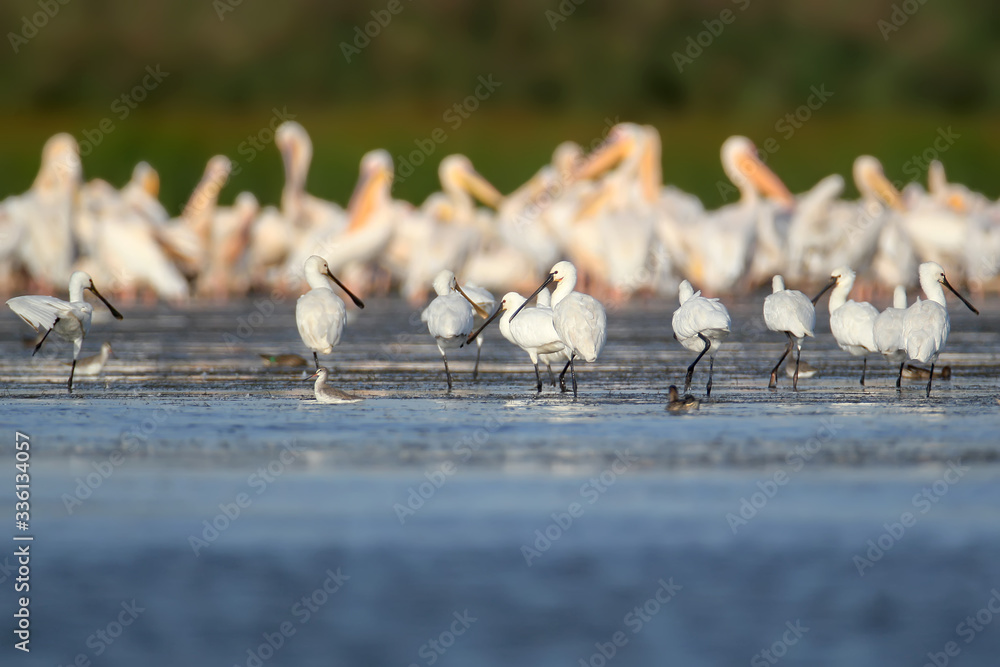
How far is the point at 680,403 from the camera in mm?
9609

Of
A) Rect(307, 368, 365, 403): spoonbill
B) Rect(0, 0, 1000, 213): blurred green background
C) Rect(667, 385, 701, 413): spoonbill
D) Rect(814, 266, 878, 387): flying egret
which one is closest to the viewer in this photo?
Rect(667, 385, 701, 413): spoonbill

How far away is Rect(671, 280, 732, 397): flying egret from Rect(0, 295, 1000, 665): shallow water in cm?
29

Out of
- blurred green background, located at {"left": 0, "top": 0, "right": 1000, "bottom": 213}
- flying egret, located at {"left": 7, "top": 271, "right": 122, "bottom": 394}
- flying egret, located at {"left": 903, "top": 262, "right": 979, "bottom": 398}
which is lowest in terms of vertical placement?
flying egret, located at {"left": 7, "top": 271, "right": 122, "bottom": 394}

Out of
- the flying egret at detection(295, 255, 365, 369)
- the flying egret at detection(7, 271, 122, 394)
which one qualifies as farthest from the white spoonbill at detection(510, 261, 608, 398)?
the flying egret at detection(7, 271, 122, 394)

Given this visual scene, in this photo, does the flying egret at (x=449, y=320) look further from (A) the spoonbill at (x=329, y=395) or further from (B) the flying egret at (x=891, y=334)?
(B) the flying egret at (x=891, y=334)

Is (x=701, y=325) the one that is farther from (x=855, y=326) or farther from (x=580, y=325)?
(x=855, y=326)

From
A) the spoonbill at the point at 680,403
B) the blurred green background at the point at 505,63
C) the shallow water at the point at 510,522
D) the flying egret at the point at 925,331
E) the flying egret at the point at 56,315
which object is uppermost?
the blurred green background at the point at 505,63

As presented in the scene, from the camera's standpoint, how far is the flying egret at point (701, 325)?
1067 cm

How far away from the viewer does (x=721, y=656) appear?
16.5 ft

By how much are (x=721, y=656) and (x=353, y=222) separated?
783 inches

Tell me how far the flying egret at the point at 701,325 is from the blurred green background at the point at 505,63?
46.7m

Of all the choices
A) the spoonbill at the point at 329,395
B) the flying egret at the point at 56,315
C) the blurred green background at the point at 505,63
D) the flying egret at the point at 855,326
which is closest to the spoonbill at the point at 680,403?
the flying egret at the point at 855,326

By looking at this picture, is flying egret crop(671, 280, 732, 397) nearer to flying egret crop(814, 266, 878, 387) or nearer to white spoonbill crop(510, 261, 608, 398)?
white spoonbill crop(510, 261, 608, 398)

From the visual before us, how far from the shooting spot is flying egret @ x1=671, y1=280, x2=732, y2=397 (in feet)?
35.0
